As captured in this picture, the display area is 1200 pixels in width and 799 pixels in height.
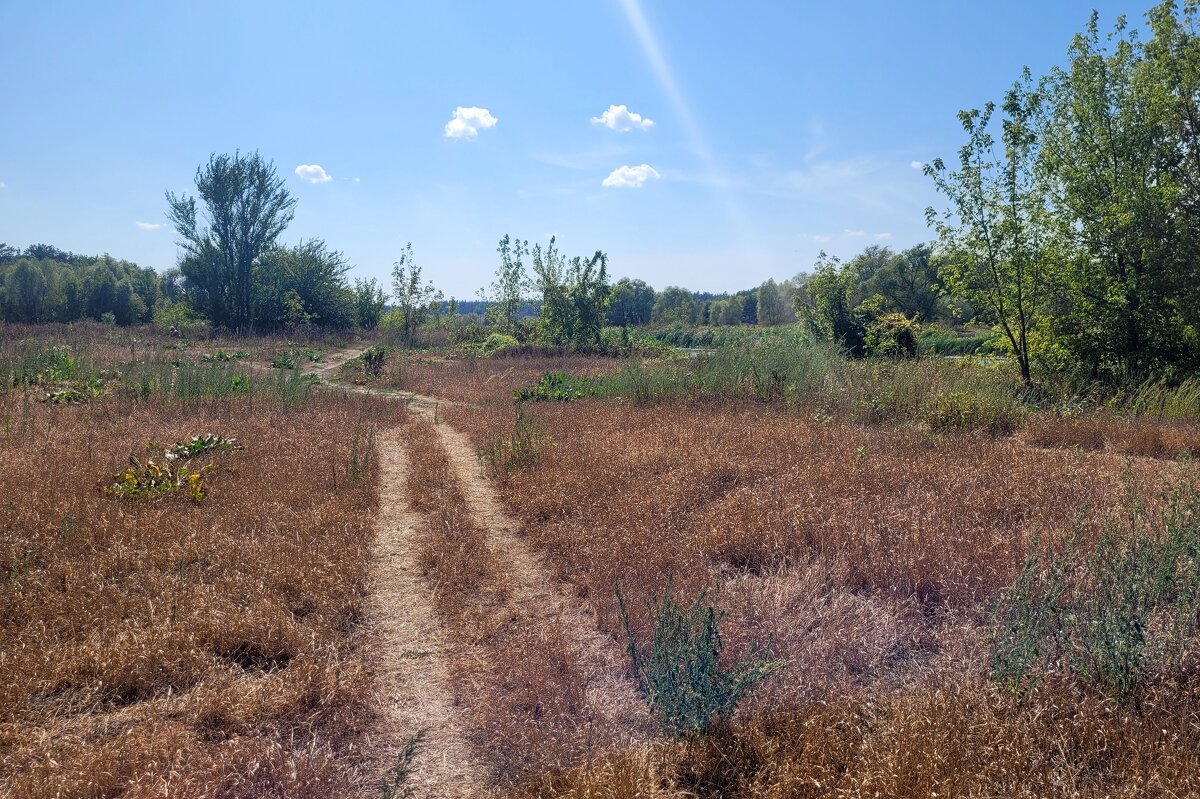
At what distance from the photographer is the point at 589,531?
498 centimetres

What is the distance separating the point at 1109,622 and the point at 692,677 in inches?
70.1

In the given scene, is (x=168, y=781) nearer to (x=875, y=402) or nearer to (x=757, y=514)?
(x=757, y=514)

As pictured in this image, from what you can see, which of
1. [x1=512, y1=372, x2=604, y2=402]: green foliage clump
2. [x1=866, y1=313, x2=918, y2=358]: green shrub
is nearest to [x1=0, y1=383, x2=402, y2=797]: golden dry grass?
[x1=512, y1=372, x2=604, y2=402]: green foliage clump

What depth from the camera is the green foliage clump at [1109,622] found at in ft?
8.97

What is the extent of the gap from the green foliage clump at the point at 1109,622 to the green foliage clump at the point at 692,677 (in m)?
1.08

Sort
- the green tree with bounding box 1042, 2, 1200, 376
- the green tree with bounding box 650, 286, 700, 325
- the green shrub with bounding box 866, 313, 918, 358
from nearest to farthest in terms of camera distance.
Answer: the green tree with bounding box 1042, 2, 1200, 376 < the green shrub with bounding box 866, 313, 918, 358 < the green tree with bounding box 650, 286, 700, 325

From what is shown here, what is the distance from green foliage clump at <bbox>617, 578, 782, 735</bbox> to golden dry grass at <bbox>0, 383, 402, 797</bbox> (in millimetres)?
1266

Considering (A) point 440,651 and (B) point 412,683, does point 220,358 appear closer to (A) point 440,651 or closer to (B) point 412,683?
(A) point 440,651

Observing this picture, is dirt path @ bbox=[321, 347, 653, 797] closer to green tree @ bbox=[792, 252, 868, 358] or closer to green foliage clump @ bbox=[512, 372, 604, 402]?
green foliage clump @ bbox=[512, 372, 604, 402]

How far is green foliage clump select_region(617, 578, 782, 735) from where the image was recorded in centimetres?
268

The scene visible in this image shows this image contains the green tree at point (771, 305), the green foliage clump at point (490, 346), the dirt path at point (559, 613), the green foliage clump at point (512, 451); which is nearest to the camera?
the dirt path at point (559, 613)

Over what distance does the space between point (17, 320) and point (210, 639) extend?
3099 cm

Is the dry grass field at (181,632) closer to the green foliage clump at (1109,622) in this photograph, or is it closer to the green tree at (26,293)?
the green foliage clump at (1109,622)

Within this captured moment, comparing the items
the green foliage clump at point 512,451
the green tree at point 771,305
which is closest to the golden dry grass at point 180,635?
the green foliage clump at point 512,451
